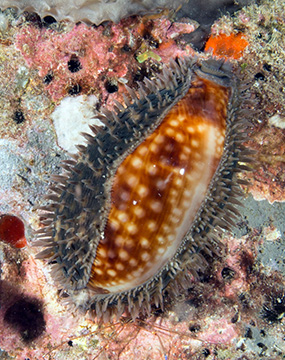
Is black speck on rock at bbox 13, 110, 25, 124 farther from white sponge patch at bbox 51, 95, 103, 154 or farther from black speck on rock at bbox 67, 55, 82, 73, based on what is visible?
black speck on rock at bbox 67, 55, 82, 73

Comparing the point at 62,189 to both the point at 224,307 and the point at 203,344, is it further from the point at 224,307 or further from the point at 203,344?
the point at 203,344

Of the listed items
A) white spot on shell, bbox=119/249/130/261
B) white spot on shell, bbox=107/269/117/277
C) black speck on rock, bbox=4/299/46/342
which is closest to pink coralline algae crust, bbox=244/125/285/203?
white spot on shell, bbox=119/249/130/261

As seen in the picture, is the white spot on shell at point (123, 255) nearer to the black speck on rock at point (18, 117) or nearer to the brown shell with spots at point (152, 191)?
the brown shell with spots at point (152, 191)

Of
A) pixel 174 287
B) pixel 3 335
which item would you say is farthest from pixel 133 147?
pixel 3 335

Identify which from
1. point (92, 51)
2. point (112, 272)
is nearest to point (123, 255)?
point (112, 272)

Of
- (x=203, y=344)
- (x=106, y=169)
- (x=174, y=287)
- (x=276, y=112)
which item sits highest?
(x=276, y=112)

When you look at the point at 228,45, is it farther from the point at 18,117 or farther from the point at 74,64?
the point at 18,117
